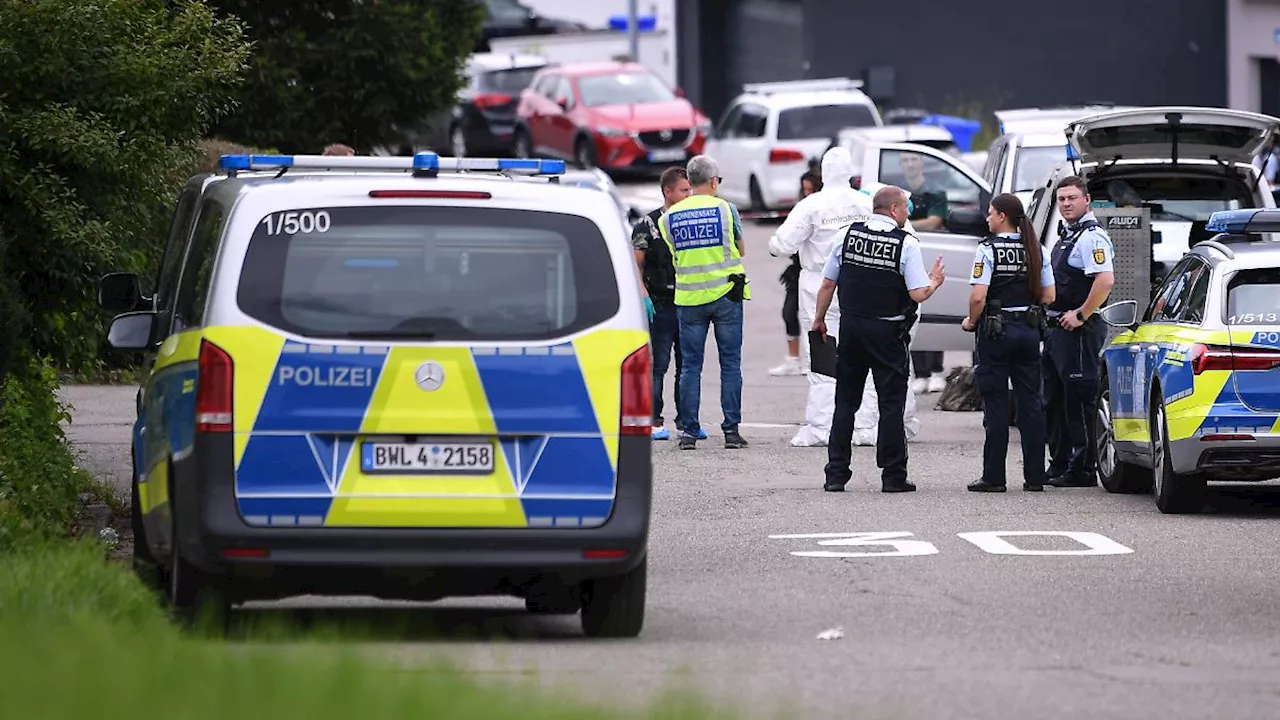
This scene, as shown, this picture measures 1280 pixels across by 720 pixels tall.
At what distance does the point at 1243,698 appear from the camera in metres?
8.38

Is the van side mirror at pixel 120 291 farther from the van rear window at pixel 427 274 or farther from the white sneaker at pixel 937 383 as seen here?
the white sneaker at pixel 937 383

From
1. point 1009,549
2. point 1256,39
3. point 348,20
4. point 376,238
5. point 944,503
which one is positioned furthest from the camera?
point 1256,39

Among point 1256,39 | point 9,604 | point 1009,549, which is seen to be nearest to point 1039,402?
point 1009,549

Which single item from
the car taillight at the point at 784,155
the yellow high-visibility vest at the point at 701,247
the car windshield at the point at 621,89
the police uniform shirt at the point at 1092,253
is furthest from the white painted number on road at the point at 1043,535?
the car windshield at the point at 621,89

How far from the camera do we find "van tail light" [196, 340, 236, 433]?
30.0 feet

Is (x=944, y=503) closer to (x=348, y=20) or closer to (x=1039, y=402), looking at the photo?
(x=1039, y=402)

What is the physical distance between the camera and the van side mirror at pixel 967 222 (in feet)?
61.5

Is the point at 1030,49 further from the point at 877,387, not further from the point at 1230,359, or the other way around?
the point at 1230,359

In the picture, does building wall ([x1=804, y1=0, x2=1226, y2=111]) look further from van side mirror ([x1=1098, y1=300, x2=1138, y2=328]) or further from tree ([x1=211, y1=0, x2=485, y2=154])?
van side mirror ([x1=1098, y1=300, x2=1138, y2=328])

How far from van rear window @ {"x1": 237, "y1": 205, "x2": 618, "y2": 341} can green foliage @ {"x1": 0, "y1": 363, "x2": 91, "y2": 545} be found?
2563mm

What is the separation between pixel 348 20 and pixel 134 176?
12.0 metres

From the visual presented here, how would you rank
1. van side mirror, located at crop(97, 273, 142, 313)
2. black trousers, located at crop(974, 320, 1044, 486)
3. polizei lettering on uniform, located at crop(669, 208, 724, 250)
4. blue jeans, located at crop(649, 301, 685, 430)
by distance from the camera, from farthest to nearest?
blue jeans, located at crop(649, 301, 685, 430) → polizei lettering on uniform, located at crop(669, 208, 724, 250) → black trousers, located at crop(974, 320, 1044, 486) → van side mirror, located at crop(97, 273, 142, 313)

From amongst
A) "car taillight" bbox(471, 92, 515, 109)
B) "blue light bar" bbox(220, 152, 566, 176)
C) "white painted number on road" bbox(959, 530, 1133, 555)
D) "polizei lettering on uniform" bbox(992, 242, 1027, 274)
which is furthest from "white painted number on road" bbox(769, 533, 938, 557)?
"car taillight" bbox(471, 92, 515, 109)

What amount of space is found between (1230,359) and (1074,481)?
104 inches
